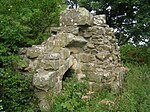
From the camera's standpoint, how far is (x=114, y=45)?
803cm

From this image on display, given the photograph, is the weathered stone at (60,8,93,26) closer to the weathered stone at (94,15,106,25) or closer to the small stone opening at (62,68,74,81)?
the weathered stone at (94,15,106,25)

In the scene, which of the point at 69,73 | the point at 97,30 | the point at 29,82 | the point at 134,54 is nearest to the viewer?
the point at 29,82

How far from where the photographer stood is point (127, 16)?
42.9ft

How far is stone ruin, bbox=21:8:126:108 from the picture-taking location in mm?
6246

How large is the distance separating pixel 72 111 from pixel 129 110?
111 centimetres

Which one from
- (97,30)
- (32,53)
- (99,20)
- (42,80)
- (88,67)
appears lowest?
(42,80)

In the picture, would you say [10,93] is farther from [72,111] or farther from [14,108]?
[72,111]

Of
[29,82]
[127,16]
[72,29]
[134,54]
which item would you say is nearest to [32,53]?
[29,82]

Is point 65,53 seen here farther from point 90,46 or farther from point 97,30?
point 97,30

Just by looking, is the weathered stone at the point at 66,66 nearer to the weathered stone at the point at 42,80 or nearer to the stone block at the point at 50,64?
the stone block at the point at 50,64

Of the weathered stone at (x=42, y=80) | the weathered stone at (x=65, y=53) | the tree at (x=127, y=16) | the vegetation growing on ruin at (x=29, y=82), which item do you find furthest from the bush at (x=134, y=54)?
the weathered stone at (x=42, y=80)

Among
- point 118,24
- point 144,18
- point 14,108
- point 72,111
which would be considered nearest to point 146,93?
point 72,111

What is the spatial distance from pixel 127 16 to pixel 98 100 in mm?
7705

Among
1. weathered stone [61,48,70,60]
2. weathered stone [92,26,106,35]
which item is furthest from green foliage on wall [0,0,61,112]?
weathered stone [92,26,106,35]
